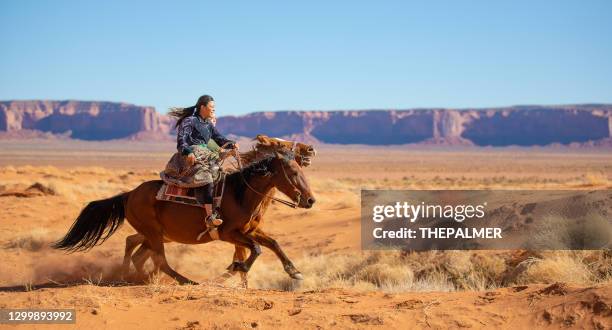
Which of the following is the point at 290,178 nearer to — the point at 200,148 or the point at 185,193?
the point at 200,148

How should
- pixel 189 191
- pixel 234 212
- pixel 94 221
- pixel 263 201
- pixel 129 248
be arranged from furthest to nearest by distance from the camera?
1. pixel 94 221
2. pixel 129 248
3. pixel 189 191
4. pixel 263 201
5. pixel 234 212

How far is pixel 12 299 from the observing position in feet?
28.3

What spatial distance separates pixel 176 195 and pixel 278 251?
1.67 metres

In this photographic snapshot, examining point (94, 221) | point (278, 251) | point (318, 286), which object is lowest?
point (318, 286)

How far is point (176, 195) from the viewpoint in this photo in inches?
399

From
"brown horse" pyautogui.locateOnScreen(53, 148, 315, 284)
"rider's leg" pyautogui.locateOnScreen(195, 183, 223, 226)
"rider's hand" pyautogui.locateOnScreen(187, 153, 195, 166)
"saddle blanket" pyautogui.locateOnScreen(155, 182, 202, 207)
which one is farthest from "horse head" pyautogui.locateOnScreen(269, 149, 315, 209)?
"saddle blanket" pyautogui.locateOnScreen(155, 182, 202, 207)

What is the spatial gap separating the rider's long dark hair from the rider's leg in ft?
3.57

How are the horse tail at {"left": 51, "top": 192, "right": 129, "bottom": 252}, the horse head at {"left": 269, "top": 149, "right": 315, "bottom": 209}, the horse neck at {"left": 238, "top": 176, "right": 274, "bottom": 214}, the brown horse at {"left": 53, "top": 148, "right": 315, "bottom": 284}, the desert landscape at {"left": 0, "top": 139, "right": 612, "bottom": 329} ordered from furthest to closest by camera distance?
the horse tail at {"left": 51, "top": 192, "right": 129, "bottom": 252} < the horse neck at {"left": 238, "top": 176, "right": 274, "bottom": 214} < the brown horse at {"left": 53, "top": 148, "right": 315, "bottom": 284} < the horse head at {"left": 269, "top": 149, "right": 315, "bottom": 209} < the desert landscape at {"left": 0, "top": 139, "right": 612, "bottom": 329}

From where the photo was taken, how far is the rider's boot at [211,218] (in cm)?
960

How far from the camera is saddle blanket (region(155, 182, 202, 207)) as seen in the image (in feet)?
33.0

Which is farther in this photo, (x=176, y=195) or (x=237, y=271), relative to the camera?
(x=176, y=195)

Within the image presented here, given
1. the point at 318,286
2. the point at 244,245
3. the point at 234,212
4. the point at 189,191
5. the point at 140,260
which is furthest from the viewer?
the point at 318,286

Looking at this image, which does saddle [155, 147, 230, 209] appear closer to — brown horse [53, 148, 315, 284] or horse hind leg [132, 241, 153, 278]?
brown horse [53, 148, 315, 284]

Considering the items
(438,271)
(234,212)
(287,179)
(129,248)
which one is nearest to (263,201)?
(234,212)
